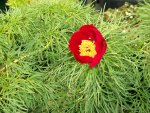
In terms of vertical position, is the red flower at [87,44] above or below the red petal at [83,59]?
above

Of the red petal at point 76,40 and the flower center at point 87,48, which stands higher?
the red petal at point 76,40

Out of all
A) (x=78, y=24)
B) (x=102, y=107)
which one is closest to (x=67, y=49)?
(x=78, y=24)

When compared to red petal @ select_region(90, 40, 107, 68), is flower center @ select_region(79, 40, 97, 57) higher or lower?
higher

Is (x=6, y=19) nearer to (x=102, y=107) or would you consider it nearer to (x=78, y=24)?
(x=78, y=24)
